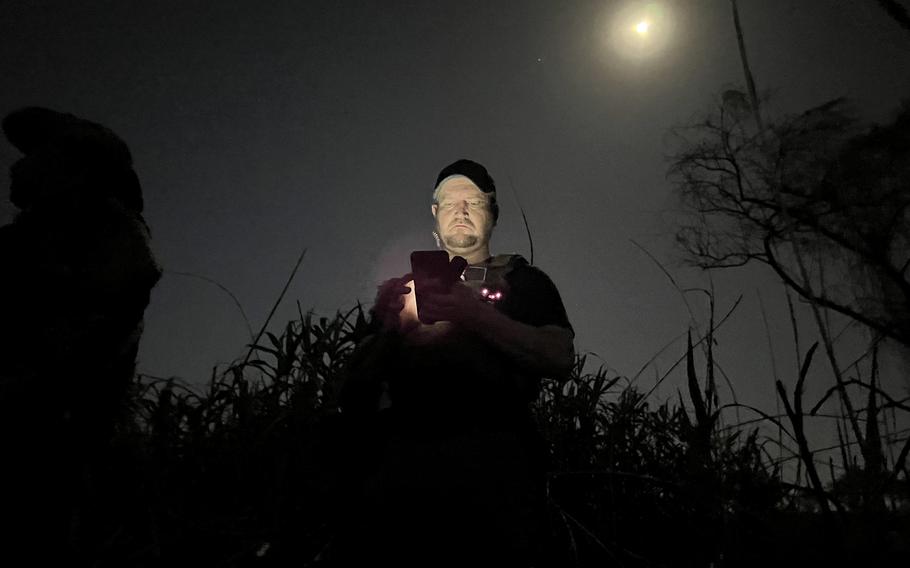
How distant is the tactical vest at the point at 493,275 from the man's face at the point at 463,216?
0.48 ft

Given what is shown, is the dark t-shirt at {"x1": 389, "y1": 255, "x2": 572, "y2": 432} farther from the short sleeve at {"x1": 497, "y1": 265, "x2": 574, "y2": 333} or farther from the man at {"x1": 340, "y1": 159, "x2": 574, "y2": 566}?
the short sleeve at {"x1": 497, "y1": 265, "x2": 574, "y2": 333}

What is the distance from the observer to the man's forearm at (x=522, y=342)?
53.9 inches

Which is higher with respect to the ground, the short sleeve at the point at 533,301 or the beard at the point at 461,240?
the beard at the point at 461,240

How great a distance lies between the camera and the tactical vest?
1.65 metres

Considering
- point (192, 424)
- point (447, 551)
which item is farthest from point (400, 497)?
point (192, 424)

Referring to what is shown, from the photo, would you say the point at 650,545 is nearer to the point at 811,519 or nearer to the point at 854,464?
the point at 854,464

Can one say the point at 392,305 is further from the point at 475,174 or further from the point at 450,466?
the point at 475,174

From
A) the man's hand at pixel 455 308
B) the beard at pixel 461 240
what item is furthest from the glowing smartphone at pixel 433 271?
the beard at pixel 461 240

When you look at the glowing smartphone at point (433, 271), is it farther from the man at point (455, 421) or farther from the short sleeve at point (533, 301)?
the short sleeve at point (533, 301)

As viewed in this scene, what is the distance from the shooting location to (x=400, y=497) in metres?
1.17

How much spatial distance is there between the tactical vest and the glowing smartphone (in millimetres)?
222

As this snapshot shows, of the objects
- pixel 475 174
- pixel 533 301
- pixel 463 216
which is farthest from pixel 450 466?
pixel 475 174

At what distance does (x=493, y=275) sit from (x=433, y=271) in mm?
386

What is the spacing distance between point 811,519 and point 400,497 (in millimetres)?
904
